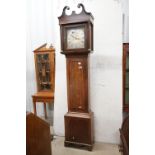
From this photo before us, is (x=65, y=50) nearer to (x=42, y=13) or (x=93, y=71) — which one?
(x=93, y=71)

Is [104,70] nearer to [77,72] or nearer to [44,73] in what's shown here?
[77,72]

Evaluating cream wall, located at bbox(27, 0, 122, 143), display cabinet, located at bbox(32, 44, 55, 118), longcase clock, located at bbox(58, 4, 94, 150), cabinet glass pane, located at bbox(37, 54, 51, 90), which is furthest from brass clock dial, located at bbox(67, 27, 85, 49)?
cabinet glass pane, located at bbox(37, 54, 51, 90)

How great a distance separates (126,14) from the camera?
7.92 ft

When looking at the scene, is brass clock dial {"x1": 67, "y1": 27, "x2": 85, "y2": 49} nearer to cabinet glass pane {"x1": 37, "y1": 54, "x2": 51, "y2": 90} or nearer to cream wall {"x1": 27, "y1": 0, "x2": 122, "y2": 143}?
cream wall {"x1": 27, "y1": 0, "x2": 122, "y2": 143}

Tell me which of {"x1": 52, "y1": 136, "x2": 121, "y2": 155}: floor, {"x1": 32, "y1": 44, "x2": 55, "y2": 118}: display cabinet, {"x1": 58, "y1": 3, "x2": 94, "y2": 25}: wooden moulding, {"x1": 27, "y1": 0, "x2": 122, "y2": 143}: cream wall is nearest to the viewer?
{"x1": 58, "y1": 3, "x2": 94, "y2": 25}: wooden moulding

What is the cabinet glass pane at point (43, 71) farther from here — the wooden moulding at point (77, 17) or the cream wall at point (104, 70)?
the wooden moulding at point (77, 17)

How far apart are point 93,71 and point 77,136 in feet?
3.21

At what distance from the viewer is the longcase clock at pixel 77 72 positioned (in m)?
2.15

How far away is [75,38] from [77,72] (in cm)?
46

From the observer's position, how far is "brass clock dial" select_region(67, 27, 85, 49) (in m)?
2.18

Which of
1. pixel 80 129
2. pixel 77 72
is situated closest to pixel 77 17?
pixel 77 72

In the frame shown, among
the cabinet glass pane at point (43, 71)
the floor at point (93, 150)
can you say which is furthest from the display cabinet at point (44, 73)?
the floor at point (93, 150)
